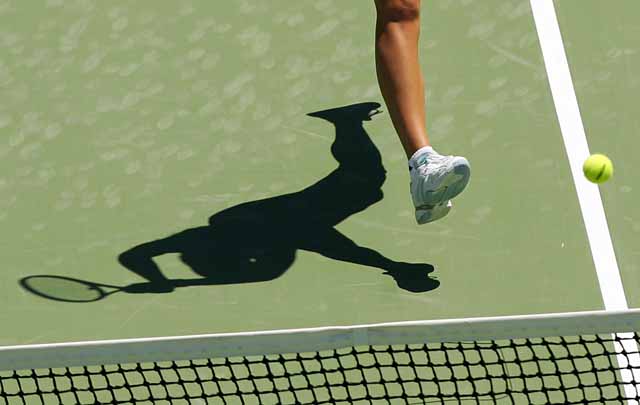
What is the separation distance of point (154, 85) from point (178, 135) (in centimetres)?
46

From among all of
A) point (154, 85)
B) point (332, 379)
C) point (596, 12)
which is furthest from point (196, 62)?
point (332, 379)

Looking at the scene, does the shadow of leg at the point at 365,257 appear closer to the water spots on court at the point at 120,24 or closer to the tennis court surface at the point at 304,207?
the tennis court surface at the point at 304,207

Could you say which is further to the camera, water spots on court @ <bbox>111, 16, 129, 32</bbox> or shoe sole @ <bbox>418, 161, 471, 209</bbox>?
water spots on court @ <bbox>111, 16, 129, 32</bbox>

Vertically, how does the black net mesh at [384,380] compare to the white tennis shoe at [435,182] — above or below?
below

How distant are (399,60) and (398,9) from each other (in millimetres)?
206

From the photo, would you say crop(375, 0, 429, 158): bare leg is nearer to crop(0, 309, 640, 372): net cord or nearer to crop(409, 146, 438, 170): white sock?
crop(409, 146, 438, 170): white sock

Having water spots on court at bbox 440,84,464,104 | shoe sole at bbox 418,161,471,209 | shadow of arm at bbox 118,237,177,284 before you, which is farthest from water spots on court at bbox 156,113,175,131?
shoe sole at bbox 418,161,471,209

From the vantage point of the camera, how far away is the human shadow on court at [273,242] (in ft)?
20.2

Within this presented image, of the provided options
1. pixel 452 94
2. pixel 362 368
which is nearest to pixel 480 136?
pixel 452 94

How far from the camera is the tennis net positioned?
456 centimetres

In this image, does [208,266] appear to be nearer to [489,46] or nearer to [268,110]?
[268,110]

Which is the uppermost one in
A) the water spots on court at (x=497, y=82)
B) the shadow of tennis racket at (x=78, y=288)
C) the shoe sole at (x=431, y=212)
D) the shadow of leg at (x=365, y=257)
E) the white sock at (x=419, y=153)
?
the water spots on court at (x=497, y=82)

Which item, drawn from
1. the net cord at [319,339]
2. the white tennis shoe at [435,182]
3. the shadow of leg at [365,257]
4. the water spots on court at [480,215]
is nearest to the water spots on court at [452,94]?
the water spots on court at [480,215]

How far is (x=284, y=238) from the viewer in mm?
6367
